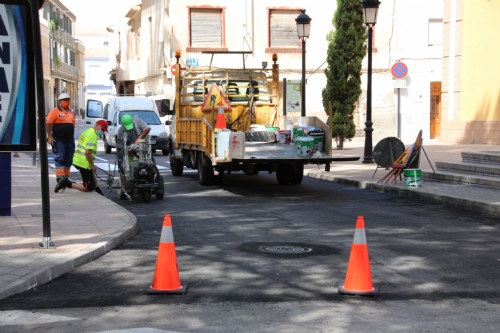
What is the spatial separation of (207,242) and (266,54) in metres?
26.9

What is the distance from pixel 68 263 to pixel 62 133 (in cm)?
675

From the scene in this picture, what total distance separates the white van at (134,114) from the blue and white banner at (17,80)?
1846cm

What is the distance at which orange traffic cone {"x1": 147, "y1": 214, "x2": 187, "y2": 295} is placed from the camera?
667cm

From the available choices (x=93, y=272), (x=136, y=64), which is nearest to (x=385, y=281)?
(x=93, y=272)

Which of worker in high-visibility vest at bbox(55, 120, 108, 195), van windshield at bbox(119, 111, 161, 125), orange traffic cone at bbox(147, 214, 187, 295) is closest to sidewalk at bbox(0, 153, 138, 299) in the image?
worker in high-visibility vest at bbox(55, 120, 108, 195)

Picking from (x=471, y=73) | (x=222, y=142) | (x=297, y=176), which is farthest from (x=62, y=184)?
(x=471, y=73)

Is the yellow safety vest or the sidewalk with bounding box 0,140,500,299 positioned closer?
the sidewalk with bounding box 0,140,500,299

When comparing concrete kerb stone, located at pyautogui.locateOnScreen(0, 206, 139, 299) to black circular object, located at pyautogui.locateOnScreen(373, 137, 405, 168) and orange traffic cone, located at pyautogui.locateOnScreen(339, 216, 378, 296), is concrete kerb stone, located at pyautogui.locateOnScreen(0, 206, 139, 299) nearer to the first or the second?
orange traffic cone, located at pyautogui.locateOnScreen(339, 216, 378, 296)

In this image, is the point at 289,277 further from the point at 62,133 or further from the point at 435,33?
the point at 435,33

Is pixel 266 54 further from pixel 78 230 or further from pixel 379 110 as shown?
pixel 78 230

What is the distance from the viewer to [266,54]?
3559cm

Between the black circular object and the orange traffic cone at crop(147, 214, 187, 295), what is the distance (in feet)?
33.2

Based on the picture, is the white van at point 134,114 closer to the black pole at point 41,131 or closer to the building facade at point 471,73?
the building facade at point 471,73

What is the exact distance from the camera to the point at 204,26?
34875 mm
